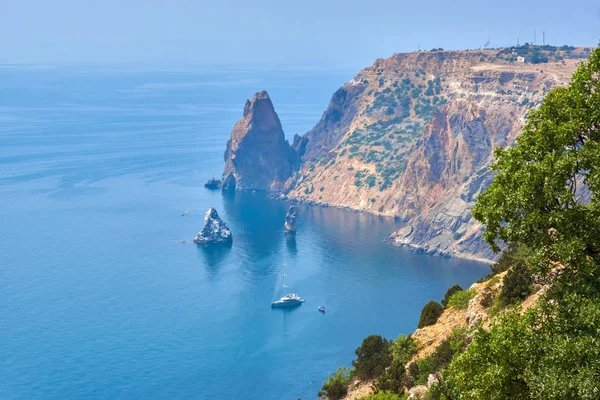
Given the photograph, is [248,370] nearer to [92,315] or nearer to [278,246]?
[92,315]

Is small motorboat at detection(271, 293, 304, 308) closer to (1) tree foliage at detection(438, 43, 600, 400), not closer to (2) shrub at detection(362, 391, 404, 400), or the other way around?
(2) shrub at detection(362, 391, 404, 400)

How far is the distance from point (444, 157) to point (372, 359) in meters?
123

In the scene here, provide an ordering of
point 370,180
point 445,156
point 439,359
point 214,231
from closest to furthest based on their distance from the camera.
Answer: point 439,359 → point 214,231 → point 445,156 → point 370,180

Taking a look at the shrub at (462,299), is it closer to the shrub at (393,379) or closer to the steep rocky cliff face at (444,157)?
the shrub at (393,379)

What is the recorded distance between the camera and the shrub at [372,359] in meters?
47.1

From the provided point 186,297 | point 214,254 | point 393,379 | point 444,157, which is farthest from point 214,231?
point 393,379

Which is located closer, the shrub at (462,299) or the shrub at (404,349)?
the shrub at (404,349)

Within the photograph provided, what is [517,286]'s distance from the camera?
39.1m

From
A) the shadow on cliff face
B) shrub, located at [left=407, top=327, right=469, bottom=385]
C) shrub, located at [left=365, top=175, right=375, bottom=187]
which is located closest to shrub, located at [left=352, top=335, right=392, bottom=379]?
shrub, located at [left=407, top=327, right=469, bottom=385]

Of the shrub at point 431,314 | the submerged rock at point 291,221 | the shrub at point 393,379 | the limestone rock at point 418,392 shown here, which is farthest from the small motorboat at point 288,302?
the limestone rock at point 418,392

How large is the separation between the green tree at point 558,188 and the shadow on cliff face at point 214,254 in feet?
378

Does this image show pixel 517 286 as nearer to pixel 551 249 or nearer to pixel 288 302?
pixel 551 249

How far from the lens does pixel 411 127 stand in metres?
196

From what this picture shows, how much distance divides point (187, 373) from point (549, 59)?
426 feet
